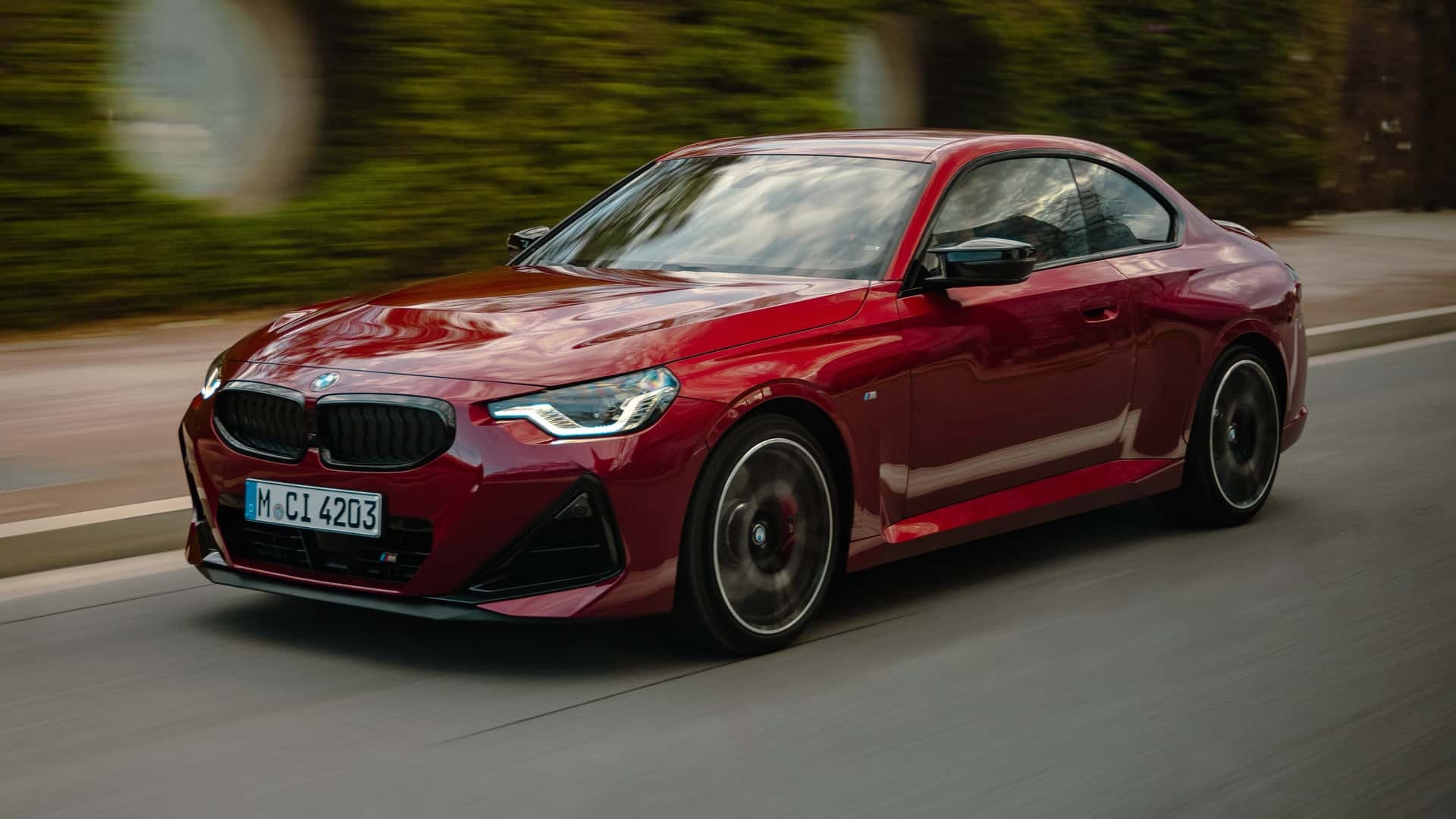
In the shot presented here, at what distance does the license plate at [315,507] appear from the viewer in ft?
15.8

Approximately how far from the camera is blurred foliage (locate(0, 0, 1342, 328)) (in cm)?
1041

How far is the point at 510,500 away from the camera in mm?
4699

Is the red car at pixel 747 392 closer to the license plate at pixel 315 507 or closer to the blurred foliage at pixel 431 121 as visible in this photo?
the license plate at pixel 315 507

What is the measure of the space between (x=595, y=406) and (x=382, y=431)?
1.84ft

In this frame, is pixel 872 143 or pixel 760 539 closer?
pixel 760 539

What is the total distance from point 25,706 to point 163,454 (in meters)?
3.02

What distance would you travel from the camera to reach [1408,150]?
946 inches

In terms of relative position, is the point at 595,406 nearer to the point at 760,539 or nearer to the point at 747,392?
the point at 747,392

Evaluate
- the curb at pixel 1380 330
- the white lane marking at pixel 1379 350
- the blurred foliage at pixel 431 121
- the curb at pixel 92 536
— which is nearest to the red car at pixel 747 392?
the curb at pixel 92 536

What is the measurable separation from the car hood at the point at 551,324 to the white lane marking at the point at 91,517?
4.15 ft

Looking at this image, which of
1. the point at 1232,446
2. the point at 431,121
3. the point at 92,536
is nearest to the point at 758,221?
the point at 1232,446

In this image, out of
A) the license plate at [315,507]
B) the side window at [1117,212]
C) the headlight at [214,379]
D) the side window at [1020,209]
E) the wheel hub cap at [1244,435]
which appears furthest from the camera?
the wheel hub cap at [1244,435]

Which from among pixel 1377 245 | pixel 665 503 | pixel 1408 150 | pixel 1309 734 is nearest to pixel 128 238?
pixel 665 503

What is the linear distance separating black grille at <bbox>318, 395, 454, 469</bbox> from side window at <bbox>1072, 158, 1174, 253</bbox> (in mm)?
2701
